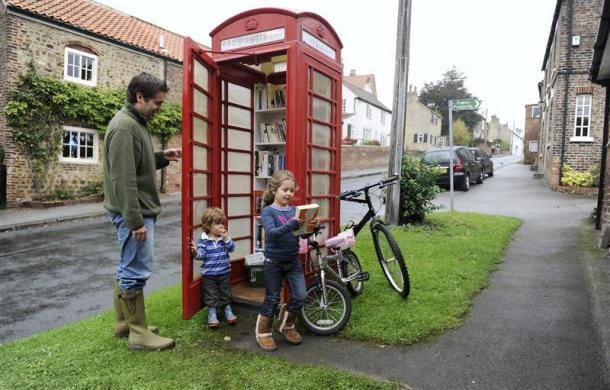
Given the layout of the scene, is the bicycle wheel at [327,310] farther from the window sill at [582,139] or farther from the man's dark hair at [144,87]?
the window sill at [582,139]

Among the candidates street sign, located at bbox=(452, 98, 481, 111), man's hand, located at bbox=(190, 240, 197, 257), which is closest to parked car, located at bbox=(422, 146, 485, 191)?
street sign, located at bbox=(452, 98, 481, 111)

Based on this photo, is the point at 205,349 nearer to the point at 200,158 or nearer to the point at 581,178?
the point at 200,158

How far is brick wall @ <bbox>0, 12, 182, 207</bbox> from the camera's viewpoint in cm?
1450

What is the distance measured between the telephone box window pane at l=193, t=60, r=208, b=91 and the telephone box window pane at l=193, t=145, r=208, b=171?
633mm

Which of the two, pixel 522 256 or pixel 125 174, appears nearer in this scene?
pixel 125 174

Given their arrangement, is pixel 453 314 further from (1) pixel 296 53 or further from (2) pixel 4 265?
(2) pixel 4 265

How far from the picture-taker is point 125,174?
362 cm

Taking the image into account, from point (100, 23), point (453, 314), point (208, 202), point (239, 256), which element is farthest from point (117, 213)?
point (100, 23)

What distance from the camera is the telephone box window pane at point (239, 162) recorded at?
221 inches

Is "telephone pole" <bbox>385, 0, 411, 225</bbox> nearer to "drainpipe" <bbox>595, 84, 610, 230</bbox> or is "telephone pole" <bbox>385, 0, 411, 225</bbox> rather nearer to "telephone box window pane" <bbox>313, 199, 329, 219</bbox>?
"drainpipe" <bbox>595, 84, 610, 230</bbox>

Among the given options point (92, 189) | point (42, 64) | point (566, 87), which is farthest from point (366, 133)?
point (42, 64)

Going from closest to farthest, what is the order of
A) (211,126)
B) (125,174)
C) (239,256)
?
1. (125,174)
2. (211,126)
3. (239,256)

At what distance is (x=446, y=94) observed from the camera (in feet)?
213

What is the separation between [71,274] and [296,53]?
5.25 metres
